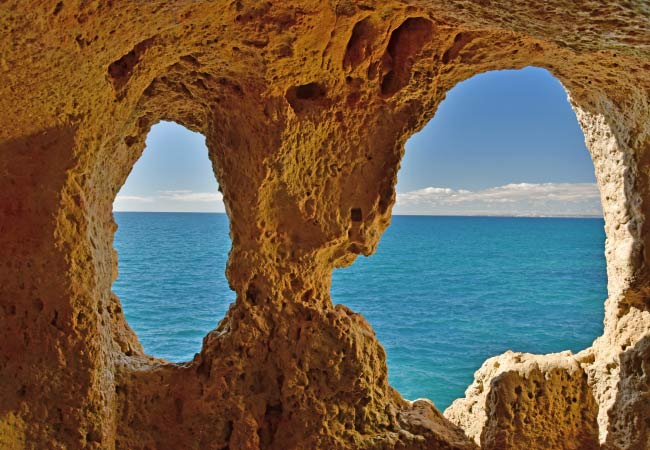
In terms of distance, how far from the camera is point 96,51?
10.3 ft

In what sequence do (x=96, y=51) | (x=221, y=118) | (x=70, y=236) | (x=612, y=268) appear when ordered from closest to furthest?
(x=96, y=51) < (x=70, y=236) < (x=221, y=118) < (x=612, y=268)

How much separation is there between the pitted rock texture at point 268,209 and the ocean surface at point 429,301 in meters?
11.0

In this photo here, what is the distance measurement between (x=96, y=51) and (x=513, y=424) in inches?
175

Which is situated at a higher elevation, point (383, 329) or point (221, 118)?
point (221, 118)

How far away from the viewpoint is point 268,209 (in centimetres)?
453

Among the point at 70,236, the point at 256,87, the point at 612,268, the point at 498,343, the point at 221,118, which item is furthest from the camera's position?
the point at 498,343

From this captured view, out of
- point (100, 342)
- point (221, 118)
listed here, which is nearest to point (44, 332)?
point (100, 342)

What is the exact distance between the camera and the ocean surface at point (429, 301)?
A: 19.4m

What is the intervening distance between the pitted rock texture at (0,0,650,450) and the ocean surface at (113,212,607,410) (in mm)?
11024

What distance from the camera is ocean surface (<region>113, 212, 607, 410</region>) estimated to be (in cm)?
1939

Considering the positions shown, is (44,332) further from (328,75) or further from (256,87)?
(328,75)

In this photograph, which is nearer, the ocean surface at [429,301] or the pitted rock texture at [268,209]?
the pitted rock texture at [268,209]

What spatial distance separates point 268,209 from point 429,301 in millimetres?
Answer: 26292

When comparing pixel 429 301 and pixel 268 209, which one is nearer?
pixel 268 209
